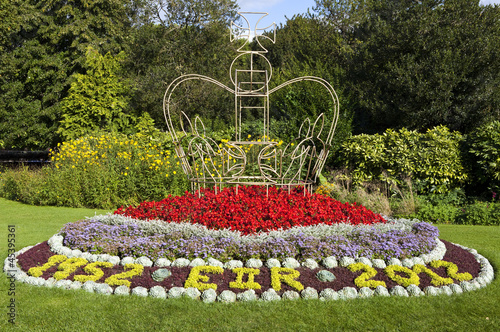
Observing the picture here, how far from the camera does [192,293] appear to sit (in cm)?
370

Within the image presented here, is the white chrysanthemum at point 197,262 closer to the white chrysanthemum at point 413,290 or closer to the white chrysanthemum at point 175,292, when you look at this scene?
the white chrysanthemum at point 175,292

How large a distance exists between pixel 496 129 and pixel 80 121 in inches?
527

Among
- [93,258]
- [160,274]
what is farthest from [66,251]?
[160,274]

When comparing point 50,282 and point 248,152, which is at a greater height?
point 248,152

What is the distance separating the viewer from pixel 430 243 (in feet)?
15.7

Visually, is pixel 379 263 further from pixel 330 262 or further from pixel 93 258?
pixel 93 258

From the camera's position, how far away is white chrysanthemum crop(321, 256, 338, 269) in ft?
13.9

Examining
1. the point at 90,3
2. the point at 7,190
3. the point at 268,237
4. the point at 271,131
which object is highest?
the point at 90,3

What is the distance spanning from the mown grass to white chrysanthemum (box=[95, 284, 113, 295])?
0.08 meters

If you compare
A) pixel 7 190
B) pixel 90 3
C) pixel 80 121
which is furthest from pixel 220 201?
pixel 90 3

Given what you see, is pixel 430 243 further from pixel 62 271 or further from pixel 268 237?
pixel 62 271

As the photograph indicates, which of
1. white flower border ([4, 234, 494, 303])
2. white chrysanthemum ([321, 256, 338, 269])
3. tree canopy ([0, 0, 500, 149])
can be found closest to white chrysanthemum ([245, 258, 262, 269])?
white flower border ([4, 234, 494, 303])

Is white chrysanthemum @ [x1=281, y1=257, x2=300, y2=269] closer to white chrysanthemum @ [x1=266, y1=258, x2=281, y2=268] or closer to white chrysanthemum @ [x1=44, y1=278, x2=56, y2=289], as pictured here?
white chrysanthemum @ [x1=266, y1=258, x2=281, y2=268]

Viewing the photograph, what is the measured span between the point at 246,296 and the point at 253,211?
1632 mm
